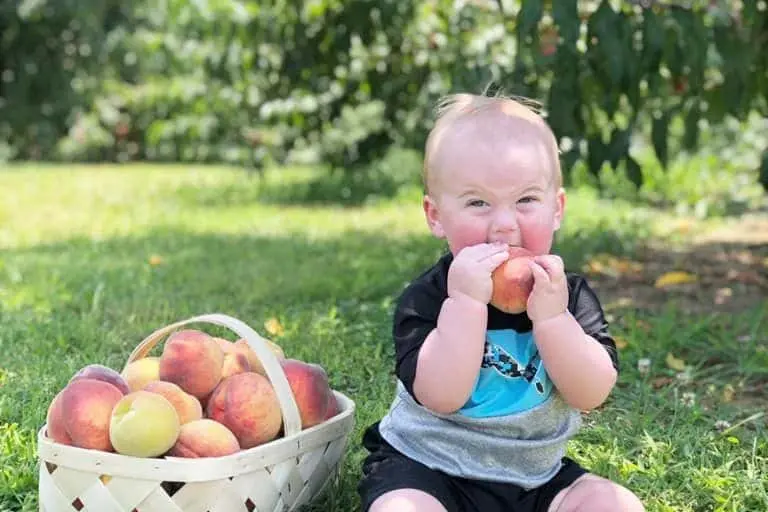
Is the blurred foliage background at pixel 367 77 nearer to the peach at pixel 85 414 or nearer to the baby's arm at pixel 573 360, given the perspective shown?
the baby's arm at pixel 573 360

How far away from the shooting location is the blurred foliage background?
12.6 feet

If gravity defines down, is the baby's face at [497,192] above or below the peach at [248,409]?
above

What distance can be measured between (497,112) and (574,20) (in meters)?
1.47

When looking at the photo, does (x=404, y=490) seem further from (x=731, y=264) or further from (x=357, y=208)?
(x=357, y=208)

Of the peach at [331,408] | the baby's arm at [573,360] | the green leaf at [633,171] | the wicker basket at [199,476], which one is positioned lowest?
the green leaf at [633,171]

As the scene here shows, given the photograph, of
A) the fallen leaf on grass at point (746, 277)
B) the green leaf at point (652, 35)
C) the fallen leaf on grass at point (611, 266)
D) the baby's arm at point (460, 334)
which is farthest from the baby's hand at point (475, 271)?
the fallen leaf on grass at point (746, 277)

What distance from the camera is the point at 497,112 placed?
1.92 m

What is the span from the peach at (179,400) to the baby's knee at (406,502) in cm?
35

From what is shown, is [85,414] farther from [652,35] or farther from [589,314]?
[652,35]

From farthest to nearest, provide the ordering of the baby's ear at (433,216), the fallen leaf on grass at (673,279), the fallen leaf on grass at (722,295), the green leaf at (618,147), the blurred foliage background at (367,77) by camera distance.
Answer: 1. the fallen leaf on grass at (673,279)
2. the green leaf at (618,147)
3. the fallen leaf on grass at (722,295)
4. the blurred foliage background at (367,77)
5. the baby's ear at (433,216)

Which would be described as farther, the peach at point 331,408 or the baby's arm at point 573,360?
the peach at point 331,408

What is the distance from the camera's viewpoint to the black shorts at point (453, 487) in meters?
1.84

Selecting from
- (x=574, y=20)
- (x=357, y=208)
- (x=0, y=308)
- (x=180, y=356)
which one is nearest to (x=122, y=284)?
(x=0, y=308)

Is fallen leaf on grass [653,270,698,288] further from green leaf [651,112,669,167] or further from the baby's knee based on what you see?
the baby's knee
